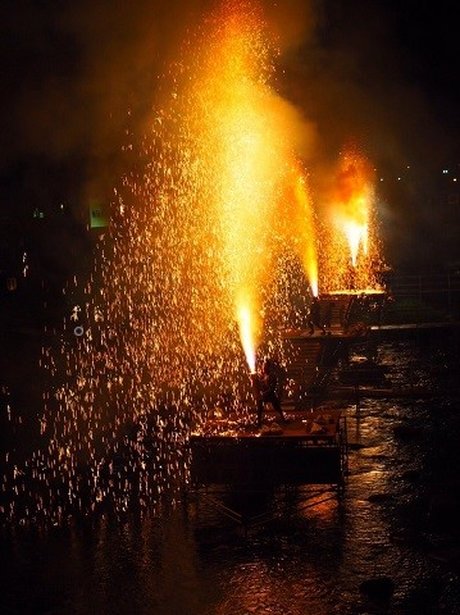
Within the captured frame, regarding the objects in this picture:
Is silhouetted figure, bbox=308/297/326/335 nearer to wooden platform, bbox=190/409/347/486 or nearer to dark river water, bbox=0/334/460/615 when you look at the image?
dark river water, bbox=0/334/460/615

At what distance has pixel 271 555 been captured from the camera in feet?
23.0

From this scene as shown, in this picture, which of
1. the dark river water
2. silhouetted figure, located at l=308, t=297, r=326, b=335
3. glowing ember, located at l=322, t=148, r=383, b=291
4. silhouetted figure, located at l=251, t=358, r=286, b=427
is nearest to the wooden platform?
the dark river water

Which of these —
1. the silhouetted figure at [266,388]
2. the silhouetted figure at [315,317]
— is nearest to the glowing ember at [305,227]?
the silhouetted figure at [315,317]

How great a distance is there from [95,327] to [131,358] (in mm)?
3366

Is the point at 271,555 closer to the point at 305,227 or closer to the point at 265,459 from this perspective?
the point at 265,459

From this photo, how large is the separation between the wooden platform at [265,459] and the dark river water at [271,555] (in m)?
0.31

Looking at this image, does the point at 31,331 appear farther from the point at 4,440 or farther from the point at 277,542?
the point at 277,542

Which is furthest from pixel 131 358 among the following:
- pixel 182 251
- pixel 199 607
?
pixel 199 607

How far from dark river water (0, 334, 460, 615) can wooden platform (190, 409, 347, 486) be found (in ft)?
1.00

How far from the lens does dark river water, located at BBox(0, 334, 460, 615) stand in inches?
240

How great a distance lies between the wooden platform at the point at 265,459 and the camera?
8.27 meters

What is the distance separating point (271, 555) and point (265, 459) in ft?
4.79

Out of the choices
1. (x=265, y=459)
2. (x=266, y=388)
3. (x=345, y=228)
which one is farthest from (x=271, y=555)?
(x=345, y=228)

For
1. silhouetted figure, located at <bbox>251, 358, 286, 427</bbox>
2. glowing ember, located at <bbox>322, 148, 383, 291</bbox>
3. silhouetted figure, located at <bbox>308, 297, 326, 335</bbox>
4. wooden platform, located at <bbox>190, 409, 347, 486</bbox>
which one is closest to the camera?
wooden platform, located at <bbox>190, 409, 347, 486</bbox>
